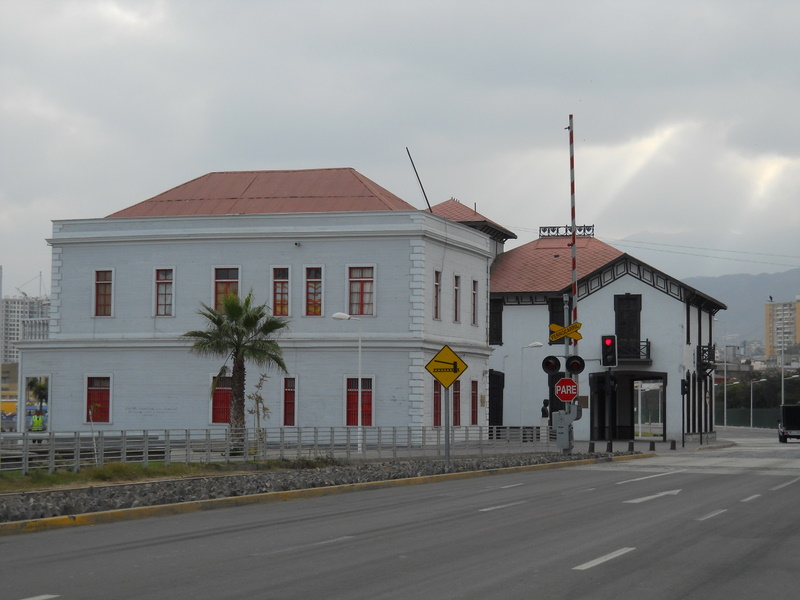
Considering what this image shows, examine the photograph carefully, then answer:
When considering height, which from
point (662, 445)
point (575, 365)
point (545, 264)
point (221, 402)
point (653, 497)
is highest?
point (545, 264)

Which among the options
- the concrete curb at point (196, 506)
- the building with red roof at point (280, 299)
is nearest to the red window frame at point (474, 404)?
the building with red roof at point (280, 299)

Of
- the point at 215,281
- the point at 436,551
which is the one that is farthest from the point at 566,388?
the point at 436,551

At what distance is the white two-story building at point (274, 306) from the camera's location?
150ft

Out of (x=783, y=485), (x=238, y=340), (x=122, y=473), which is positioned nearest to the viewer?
(x=783, y=485)

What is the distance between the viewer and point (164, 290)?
48.1 meters

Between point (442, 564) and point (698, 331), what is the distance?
186 feet

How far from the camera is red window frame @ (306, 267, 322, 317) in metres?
46.7

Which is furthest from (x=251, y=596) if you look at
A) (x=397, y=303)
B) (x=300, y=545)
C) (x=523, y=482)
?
(x=397, y=303)

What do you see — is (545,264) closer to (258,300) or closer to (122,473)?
(258,300)

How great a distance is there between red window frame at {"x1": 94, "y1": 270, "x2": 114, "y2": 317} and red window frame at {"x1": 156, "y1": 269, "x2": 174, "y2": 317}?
7.00ft

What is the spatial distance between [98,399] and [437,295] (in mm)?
14550

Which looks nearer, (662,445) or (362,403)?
(362,403)

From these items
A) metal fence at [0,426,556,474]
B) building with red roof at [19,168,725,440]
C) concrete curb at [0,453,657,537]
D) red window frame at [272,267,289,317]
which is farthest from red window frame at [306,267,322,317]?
concrete curb at [0,453,657,537]

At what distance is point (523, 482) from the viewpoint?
87.4 feet
